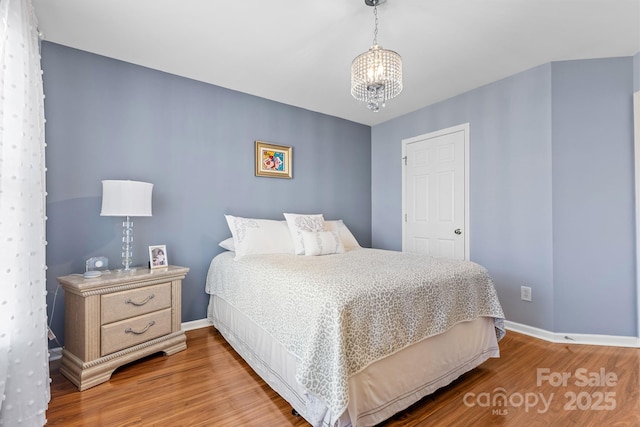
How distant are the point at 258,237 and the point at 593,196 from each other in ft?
9.65

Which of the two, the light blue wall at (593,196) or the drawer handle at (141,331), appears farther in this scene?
the light blue wall at (593,196)

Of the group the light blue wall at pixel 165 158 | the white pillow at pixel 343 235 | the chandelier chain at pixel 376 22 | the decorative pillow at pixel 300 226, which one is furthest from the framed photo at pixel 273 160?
the chandelier chain at pixel 376 22

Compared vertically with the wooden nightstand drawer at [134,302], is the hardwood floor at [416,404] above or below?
below

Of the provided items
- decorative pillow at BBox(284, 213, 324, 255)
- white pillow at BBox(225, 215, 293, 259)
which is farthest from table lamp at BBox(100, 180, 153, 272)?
decorative pillow at BBox(284, 213, 324, 255)

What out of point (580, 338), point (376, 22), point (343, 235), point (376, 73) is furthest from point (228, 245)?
point (580, 338)

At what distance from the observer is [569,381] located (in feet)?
6.13

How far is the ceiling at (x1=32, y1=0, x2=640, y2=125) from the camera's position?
6.03ft

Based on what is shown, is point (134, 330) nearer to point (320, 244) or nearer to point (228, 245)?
point (228, 245)

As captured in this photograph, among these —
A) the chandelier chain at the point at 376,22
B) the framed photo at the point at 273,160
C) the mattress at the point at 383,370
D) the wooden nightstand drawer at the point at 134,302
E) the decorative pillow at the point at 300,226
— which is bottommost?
the mattress at the point at 383,370

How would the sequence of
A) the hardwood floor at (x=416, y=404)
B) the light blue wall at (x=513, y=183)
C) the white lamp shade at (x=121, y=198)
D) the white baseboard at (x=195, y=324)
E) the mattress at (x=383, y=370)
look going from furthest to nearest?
the white baseboard at (x=195, y=324)
the light blue wall at (x=513, y=183)
the white lamp shade at (x=121, y=198)
the hardwood floor at (x=416, y=404)
the mattress at (x=383, y=370)

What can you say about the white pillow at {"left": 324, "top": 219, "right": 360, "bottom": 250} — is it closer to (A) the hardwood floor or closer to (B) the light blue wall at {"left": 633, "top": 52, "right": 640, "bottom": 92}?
(A) the hardwood floor

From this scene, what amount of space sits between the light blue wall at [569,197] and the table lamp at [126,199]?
3196mm

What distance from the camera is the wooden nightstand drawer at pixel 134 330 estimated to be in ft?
6.17

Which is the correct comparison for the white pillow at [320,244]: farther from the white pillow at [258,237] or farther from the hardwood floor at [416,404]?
the hardwood floor at [416,404]
